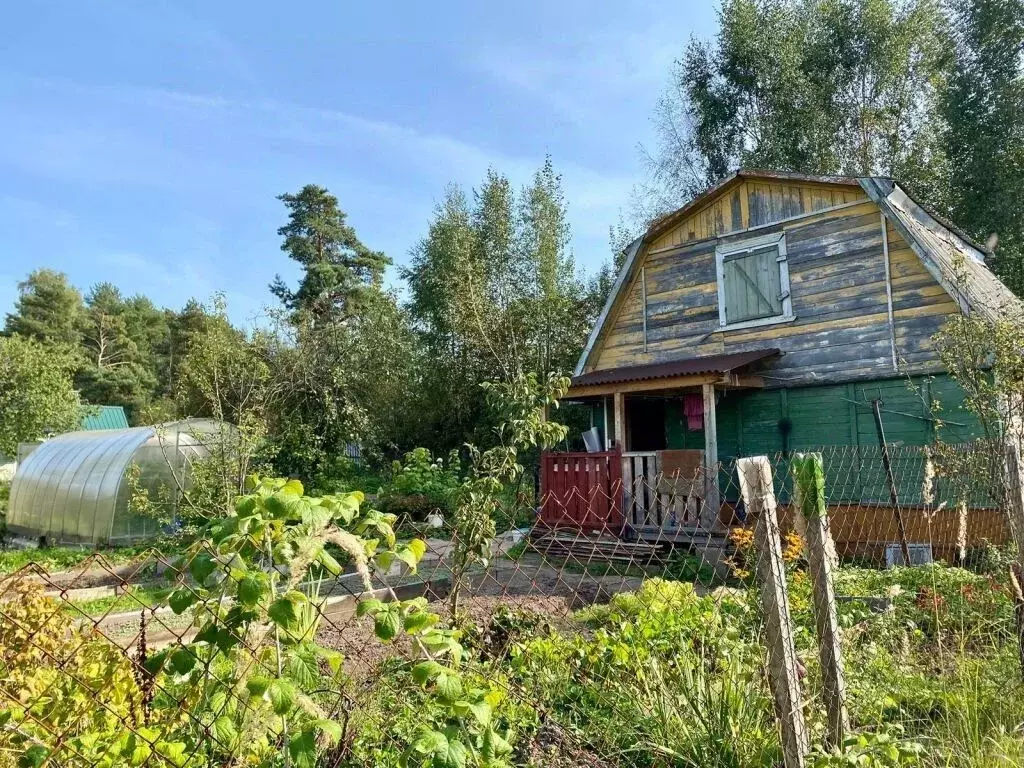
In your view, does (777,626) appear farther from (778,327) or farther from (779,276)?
(779,276)

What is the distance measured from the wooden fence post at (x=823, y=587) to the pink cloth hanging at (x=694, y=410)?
29.4ft

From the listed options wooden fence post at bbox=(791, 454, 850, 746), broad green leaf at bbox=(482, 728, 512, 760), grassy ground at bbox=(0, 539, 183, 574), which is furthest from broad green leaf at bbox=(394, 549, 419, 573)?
grassy ground at bbox=(0, 539, 183, 574)

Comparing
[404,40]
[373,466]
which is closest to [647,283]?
[404,40]

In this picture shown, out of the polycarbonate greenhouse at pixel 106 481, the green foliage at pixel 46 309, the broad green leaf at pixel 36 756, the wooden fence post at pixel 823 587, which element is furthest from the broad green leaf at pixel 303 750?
the green foliage at pixel 46 309

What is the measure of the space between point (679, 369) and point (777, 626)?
8.21 m

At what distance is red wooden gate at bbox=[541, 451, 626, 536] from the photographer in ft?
35.1

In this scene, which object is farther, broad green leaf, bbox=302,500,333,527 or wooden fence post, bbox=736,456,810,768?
wooden fence post, bbox=736,456,810,768

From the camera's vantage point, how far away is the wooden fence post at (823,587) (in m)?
2.64

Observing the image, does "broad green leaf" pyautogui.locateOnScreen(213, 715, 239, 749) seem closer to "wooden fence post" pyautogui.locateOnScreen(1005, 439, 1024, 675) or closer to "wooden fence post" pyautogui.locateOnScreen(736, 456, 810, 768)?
"wooden fence post" pyautogui.locateOnScreen(736, 456, 810, 768)

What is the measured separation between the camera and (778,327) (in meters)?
11.0

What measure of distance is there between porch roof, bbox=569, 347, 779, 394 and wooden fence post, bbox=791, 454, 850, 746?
7.38m

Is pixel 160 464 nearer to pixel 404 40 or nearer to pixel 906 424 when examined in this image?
pixel 404 40

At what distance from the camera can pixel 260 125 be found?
26.7 feet

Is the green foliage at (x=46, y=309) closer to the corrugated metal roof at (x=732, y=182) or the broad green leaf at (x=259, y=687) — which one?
the corrugated metal roof at (x=732, y=182)
